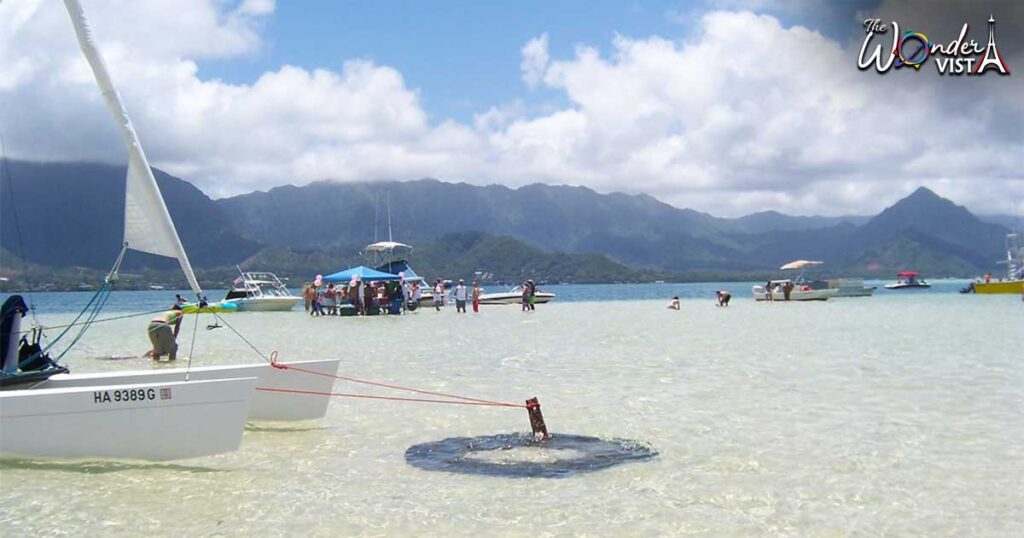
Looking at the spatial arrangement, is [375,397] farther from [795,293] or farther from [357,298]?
[795,293]

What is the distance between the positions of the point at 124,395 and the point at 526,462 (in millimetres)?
4585

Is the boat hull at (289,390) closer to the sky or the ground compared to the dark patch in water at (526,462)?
closer to the sky

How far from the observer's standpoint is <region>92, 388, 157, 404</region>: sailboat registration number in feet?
31.8

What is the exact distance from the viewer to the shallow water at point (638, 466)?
26.6 feet

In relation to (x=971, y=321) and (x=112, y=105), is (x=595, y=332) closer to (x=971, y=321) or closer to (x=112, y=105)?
(x=971, y=321)

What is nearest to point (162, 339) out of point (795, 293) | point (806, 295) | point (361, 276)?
point (361, 276)

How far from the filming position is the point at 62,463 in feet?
32.8

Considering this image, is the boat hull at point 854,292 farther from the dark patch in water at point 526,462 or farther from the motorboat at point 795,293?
the dark patch in water at point 526,462

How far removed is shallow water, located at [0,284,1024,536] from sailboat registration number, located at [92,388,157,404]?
32.3 inches

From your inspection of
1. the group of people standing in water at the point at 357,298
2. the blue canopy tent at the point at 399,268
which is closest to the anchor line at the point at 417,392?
the group of people standing in water at the point at 357,298

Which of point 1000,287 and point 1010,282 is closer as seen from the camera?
point 1010,282

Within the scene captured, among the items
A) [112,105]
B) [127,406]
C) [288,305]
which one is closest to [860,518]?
[127,406]

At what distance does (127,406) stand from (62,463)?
3.56 feet

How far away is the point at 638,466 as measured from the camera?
10.1m
